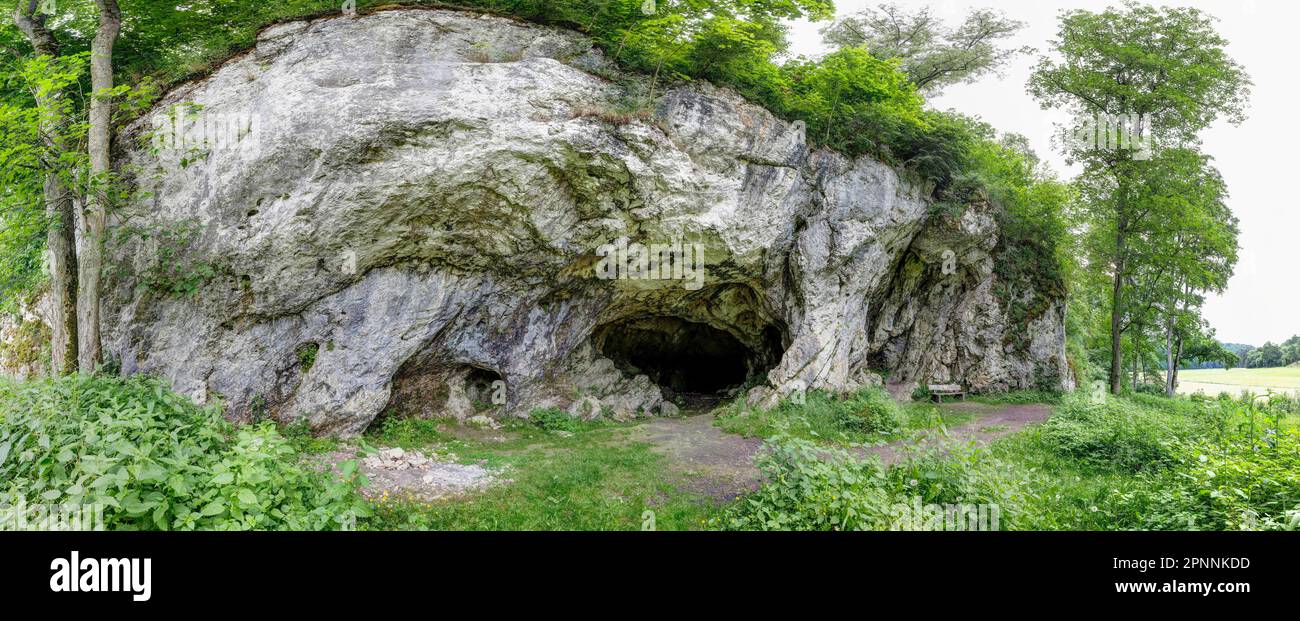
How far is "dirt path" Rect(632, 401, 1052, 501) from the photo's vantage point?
30.5 feet

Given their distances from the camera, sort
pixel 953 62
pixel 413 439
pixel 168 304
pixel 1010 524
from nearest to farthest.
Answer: pixel 1010 524 < pixel 168 304 < pixel 413 439 < pixel 953 62

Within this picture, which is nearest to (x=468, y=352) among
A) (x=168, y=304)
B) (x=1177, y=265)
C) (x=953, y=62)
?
(x=168, y=304)

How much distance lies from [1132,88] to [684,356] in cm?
1925

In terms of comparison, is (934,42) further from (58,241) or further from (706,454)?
(58,241)

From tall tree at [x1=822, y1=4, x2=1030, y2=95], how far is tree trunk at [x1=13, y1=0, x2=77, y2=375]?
20.6 m

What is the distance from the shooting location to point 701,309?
18609mm

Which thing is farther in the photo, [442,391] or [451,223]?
[442,391]

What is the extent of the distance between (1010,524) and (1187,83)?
73.9 ft

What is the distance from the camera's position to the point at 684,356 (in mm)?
24406

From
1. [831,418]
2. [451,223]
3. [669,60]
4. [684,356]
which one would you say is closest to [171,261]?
[451,223]

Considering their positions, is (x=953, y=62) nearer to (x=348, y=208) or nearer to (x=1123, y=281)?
(x=1123, y=281)

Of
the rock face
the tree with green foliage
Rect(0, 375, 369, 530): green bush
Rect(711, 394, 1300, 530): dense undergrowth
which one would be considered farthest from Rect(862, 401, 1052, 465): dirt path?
the tree with green foliage

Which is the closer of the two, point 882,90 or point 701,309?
point 882,90
